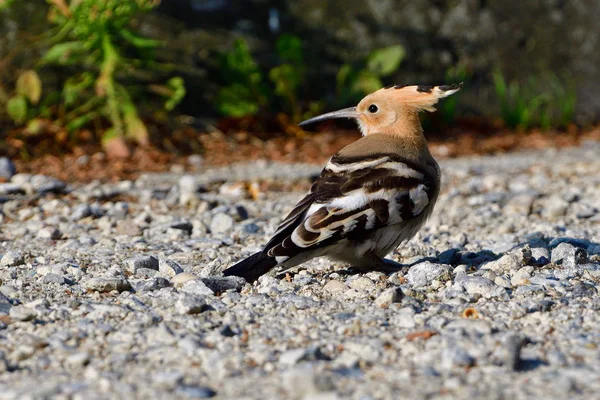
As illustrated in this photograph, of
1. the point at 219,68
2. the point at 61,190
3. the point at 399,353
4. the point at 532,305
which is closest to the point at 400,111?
the point at 532,305

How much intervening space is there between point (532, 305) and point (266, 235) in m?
1.88

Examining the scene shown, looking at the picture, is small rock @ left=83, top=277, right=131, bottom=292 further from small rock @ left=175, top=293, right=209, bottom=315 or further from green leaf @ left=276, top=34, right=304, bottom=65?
green leaf @ left=276, top=34, right=304, bottom=65

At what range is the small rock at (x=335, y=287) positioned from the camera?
12.1ft

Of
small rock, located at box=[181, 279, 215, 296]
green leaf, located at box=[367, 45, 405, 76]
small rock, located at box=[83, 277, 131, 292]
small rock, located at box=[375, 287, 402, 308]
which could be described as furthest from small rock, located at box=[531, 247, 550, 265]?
green leaf, located at box=[367, 45, 405, 76]

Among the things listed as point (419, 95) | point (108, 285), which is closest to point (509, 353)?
point (108, 285)

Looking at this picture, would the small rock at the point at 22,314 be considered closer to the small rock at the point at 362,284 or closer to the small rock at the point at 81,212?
the small rock at the point at 362,284

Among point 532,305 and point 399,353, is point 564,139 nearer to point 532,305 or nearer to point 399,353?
point 532,305

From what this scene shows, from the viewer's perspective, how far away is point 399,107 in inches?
178

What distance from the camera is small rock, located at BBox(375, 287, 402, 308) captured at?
136 inches

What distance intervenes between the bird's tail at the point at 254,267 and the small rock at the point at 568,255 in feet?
4.13

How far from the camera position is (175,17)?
762cm

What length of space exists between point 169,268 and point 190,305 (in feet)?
2.36

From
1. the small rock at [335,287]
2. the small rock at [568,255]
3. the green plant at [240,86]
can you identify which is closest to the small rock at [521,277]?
the small rock at [568,255]

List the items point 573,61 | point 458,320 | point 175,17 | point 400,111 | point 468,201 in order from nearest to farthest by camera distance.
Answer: point 458,320, point 400,111, point 468,201, point 175,17, point 573,61
